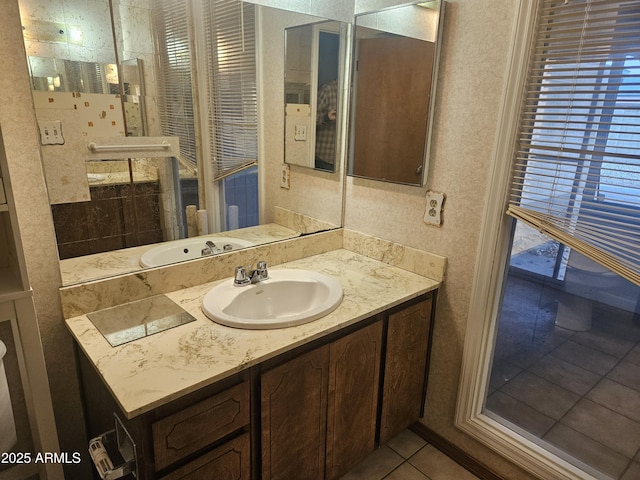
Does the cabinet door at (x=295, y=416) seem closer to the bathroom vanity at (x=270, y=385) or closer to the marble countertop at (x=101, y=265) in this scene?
the bathroom vanity at (x=270, y=385)

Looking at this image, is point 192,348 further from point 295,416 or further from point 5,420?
point 5,420

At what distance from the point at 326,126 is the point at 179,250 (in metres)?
0.92

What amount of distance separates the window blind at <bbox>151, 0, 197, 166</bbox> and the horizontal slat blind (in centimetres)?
9

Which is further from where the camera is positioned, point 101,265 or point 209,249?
point 209,249

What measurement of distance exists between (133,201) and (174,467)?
887 millimetres

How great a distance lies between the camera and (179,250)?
5.47 feet

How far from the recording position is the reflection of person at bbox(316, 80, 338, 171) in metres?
2.01

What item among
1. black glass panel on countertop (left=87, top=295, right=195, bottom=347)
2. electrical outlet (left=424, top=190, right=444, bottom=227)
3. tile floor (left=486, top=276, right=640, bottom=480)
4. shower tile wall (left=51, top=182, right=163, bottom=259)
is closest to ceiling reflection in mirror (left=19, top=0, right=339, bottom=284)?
shower tile wall (left=51, top=182, right=163, bottom=259)

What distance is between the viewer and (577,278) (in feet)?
5.23

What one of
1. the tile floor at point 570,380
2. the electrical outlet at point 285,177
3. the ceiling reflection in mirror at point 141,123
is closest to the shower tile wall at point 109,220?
the ceiling reflection in mirror at point 141,123

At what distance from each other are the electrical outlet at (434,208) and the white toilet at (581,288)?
50 centimetres

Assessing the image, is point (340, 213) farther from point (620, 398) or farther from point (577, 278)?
point (620, 398)

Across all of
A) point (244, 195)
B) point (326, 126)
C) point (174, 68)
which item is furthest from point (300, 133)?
point (174, 68)

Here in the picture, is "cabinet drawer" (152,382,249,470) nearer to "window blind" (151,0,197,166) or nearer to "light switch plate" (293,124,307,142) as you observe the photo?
"window blind" (151,0,197,166)
